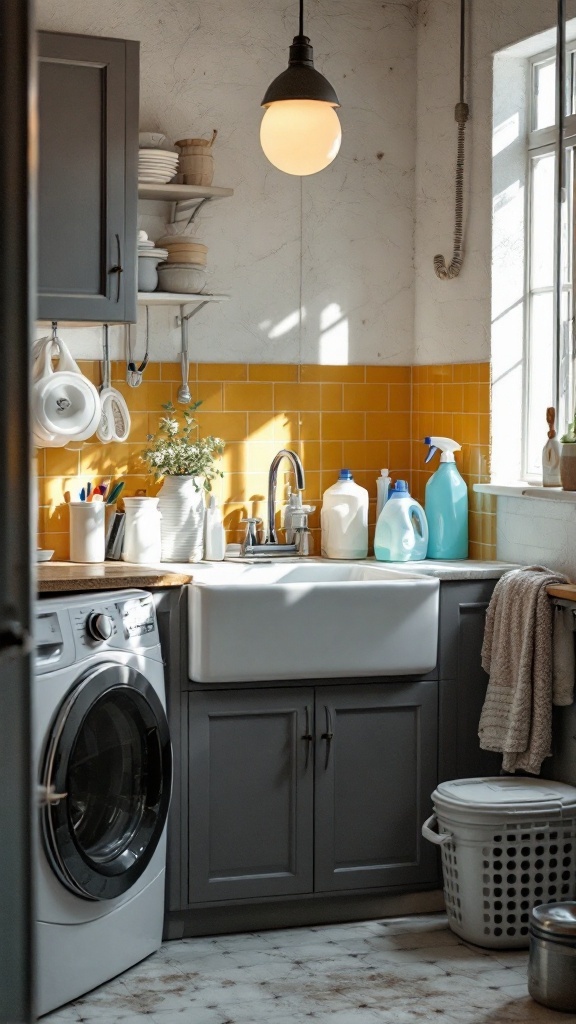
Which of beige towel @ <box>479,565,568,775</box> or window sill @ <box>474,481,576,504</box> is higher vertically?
window sill @ <box>474,481,576,504</box>

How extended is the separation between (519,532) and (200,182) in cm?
149

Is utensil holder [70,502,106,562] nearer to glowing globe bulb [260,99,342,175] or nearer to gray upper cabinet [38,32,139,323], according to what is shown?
gray upper cabinet [38,32,139,323]

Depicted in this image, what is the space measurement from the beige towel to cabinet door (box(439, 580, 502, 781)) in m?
0.08

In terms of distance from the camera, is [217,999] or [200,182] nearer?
[217,999]

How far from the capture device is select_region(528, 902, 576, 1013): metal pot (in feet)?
9.55

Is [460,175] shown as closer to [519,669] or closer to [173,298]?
[173,298]

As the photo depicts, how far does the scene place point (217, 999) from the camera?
3.07 m

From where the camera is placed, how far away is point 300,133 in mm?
3250

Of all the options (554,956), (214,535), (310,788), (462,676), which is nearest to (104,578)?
(214,535)

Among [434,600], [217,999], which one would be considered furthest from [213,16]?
[217,999]

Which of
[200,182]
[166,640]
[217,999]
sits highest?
[200,182]

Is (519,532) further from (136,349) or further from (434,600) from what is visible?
(136,349)

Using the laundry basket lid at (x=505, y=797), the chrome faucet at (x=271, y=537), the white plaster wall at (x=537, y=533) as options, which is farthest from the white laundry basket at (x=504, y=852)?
the chrome faucet at (x=271, y=537)

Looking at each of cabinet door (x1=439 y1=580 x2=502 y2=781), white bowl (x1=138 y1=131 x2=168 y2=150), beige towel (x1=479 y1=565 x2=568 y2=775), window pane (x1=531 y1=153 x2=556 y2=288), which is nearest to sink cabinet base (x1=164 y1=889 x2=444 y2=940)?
cabinet door (x1=439 y1=580 x2=502 y2=781)
